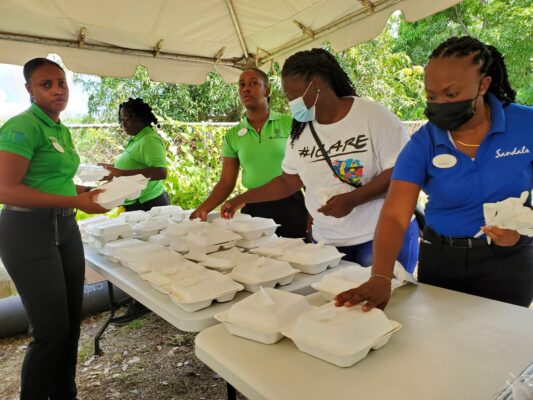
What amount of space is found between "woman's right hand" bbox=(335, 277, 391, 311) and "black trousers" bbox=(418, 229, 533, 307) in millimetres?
362

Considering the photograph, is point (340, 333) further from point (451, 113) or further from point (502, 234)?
point (451, 113)

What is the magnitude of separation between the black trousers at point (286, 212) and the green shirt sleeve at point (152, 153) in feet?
3.19

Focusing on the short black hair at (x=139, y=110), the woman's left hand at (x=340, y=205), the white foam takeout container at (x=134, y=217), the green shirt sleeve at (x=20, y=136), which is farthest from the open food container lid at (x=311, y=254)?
the short black hair at (x=139, y=110)

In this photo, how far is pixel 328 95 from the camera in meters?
1.98

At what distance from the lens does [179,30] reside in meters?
3.29

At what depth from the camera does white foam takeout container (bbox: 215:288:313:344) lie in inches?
42.9

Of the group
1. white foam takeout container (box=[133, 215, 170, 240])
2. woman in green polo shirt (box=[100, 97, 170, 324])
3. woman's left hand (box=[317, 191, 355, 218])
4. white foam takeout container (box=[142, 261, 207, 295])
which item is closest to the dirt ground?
woman in green polo shirt (box=[100, 97, 170, 324])

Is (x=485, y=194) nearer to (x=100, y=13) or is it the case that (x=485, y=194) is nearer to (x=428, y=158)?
(x=428, y=158)

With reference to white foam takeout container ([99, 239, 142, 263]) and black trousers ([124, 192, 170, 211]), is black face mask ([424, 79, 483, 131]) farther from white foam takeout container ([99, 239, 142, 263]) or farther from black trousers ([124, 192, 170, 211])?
black trousers ([124, 192, 170, 211])

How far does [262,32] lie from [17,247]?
8.49ft

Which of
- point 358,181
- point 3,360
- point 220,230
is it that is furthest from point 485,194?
point 3,360

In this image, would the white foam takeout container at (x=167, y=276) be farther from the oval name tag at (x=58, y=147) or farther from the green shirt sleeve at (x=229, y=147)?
the green shirt sleeve at (x=229, y=147)

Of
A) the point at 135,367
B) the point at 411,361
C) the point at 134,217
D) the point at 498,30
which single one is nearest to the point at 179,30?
the point at 134,217

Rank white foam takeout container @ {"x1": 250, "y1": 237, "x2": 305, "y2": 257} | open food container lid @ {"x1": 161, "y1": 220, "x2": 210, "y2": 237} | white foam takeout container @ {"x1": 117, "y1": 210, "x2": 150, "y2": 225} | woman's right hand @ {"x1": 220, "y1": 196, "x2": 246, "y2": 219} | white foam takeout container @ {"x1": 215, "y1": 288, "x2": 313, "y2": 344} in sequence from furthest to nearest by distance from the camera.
Result: 1. white foam takeout container @ {"x1": 117, "y1": 210, "x2": 150, "y2": 225}
2. woman's right hand @ {"x1": 220, "y1": 196, "x2": 246, "y2": 219}
3. open food container lid @ {"x1": 161, "y1": 220, "x2": 210, "y2": 237}
4. white foam takeout container @ {"x1": 250, "y1": 237, "x2": 305, "y2": 257}
5. white foam takeout container @ {"x1": 215, "y1": 288, "x2": 313, "y2": 344}
